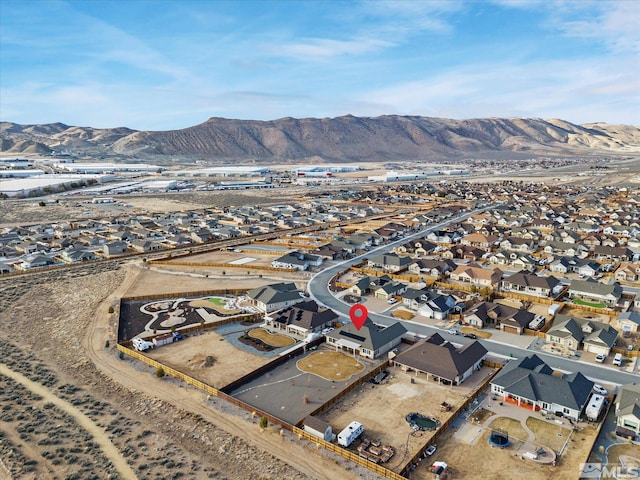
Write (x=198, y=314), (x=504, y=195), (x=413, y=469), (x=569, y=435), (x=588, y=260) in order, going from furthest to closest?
(x=504, y=195) < (x=588, y=260) < (x=198, y=314) < (x=569, y=435) < (x=413, y=469)

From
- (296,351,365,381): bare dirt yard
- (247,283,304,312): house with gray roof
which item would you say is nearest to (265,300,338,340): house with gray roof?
(247,283,304,312): house with gray roof

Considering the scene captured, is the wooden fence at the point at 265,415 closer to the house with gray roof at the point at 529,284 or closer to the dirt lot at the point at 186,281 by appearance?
the dirt lot at the point at 186,281

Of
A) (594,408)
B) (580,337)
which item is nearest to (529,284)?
(580,337)

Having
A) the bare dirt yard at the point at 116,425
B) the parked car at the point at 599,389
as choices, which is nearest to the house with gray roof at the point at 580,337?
the parked car at the point at 599,389

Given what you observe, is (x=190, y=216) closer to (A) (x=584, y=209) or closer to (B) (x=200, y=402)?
(B) (x=200, y=402)

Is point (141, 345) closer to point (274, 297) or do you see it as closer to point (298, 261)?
point (274, 297)

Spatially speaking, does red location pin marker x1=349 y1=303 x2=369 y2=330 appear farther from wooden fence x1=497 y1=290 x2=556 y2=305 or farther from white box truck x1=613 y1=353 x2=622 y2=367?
white box truck x1=613 y1=353 x2=622 y2=367

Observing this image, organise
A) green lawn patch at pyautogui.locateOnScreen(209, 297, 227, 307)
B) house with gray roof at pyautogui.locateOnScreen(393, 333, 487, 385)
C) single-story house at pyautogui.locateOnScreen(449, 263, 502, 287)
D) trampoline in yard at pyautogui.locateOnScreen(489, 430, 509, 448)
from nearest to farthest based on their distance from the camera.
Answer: trampoline in yard at pyautogui.locateOnScreen(489, 430, 509, 448), house with gray roof at pyautogui.locateOnScreen(393, 333, 487, 385), green lawn patch at pyautogui.locateOnScreen(209, 297, 227, 307), single-story house at pyautogui.locateOnScreen(449, 263, 502, 287)

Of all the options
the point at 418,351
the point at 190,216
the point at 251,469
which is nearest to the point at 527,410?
the point at 418,351
